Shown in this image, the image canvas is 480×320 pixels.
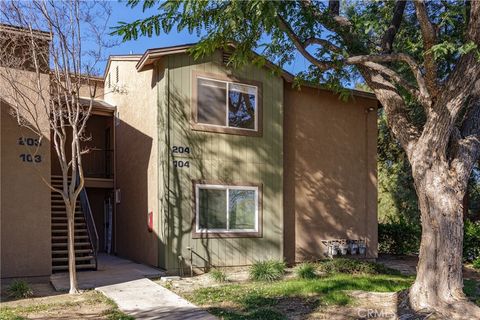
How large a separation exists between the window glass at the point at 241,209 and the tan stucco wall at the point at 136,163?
1961 mm

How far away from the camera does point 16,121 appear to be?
9719mm

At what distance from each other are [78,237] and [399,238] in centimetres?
1147

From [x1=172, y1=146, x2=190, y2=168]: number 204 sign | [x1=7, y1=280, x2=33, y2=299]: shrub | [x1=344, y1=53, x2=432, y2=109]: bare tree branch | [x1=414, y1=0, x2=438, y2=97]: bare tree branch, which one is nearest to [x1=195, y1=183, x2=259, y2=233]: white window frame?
[x1=172, y1=146, x2=190, y2=168]: number 204 sign

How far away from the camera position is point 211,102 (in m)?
11.7

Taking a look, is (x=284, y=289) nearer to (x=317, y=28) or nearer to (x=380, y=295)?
(x=380, y=295)

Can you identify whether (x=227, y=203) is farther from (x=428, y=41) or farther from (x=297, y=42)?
(x=428, y=41)

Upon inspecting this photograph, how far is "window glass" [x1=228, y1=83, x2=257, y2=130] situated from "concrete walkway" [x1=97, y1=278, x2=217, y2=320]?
15.7 feet

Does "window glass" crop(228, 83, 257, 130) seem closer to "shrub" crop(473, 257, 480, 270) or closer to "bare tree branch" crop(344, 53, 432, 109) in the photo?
"bare tree branch" crop(344, 53, 432, 109)

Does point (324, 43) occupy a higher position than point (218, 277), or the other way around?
point (324, 43)

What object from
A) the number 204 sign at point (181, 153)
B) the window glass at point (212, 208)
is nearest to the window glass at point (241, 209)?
the window glass at point (212, 208)

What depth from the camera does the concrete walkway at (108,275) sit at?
31.2ft

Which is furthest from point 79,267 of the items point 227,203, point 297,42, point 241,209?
point 297,42

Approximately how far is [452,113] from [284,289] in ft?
14.8

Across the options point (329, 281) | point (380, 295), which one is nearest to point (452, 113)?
point (380, 295)
